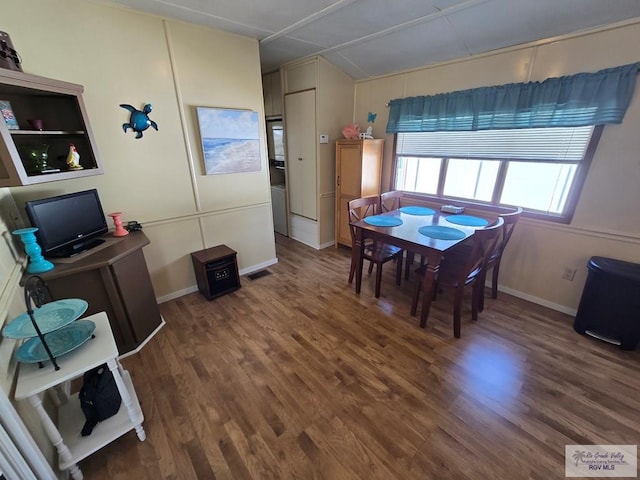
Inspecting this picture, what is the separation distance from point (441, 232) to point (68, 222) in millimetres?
2900

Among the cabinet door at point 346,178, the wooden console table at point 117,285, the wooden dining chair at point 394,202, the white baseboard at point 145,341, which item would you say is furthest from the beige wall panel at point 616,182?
the white baseboard at point 145,341

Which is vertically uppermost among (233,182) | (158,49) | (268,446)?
(158,49)

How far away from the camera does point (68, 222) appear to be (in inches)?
73.7

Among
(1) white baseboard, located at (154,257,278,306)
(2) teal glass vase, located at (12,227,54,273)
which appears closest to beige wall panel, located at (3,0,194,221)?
(2) teal glass vase, located at (12,227,54,273)

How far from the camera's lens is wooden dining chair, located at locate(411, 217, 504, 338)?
6.52 ft

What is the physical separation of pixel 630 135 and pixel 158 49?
384 centimetres

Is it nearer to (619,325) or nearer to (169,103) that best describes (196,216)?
(169,103)

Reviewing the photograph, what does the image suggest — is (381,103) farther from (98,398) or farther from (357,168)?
(98,398)

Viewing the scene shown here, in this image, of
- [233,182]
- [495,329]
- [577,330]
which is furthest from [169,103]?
[577,330]

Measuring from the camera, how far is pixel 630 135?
79.3 inches

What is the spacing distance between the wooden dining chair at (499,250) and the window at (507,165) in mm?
353

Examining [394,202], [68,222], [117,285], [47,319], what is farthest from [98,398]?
[394,202]

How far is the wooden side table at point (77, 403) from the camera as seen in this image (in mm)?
1107

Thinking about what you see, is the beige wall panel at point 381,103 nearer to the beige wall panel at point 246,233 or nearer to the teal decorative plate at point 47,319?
the beige wall panel at point 246,233
